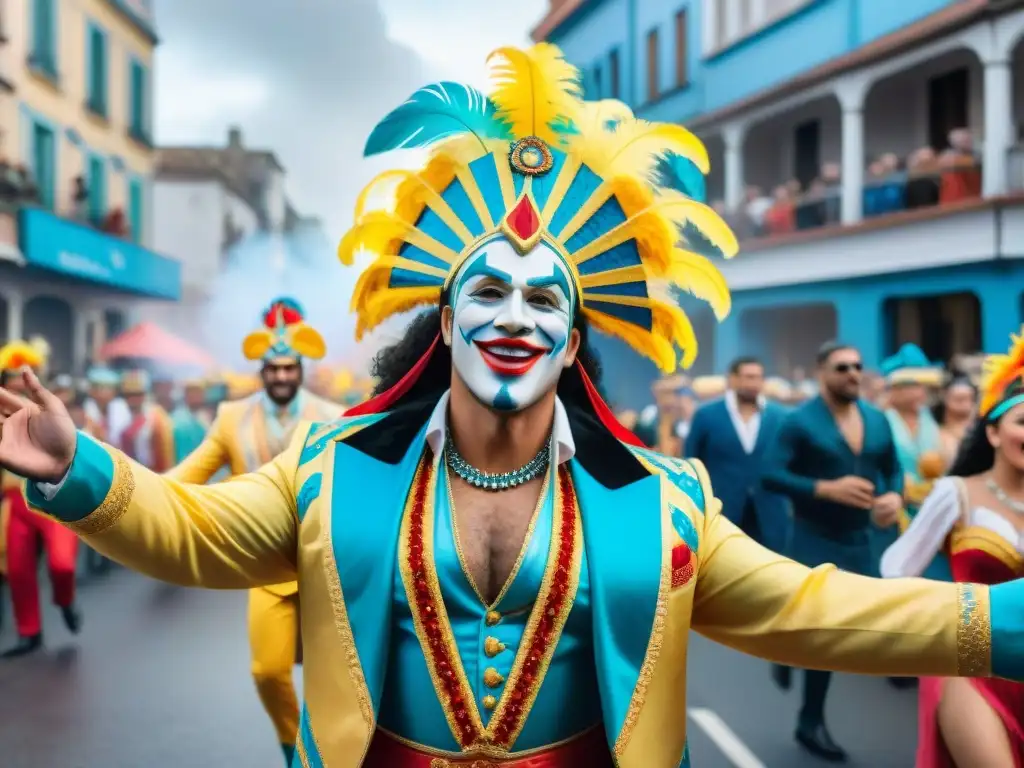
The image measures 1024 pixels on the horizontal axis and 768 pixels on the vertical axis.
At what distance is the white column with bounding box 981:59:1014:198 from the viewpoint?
14.7 metres

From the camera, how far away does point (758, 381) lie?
302 inches

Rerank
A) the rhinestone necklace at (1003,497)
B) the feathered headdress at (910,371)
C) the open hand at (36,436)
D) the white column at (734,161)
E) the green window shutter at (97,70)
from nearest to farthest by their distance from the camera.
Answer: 1. the open hand at (36,436)
2. the rhinestone necklace at (1003,497)
3. the feathered headdress at (910,371)
4. the white column at (734,161)
5. the green window shutter at (97,70)

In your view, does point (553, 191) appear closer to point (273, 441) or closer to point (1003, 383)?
point (1003, 383)

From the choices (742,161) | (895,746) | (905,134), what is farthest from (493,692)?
(742,161)

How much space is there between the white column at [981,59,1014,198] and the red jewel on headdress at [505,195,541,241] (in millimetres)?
13611

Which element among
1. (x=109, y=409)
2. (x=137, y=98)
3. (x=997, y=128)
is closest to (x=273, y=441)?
(x=109, y=409)

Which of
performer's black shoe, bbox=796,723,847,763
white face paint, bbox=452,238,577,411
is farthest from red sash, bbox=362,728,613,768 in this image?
performer's black shoe, bbox=796,723,847,763

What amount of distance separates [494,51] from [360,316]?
0.71 metres

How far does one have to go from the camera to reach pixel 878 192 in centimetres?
1695

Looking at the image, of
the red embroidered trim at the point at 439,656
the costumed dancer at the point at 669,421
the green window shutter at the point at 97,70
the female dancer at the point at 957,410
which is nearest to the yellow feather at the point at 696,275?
the red embroidered trim at the point at 439,656

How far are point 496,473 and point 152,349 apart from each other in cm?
1979

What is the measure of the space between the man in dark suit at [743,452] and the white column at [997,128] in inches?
339

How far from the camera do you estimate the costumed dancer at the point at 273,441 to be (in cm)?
475

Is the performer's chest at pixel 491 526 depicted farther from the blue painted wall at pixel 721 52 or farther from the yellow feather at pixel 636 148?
the blue painted wall at pixel 721 52
